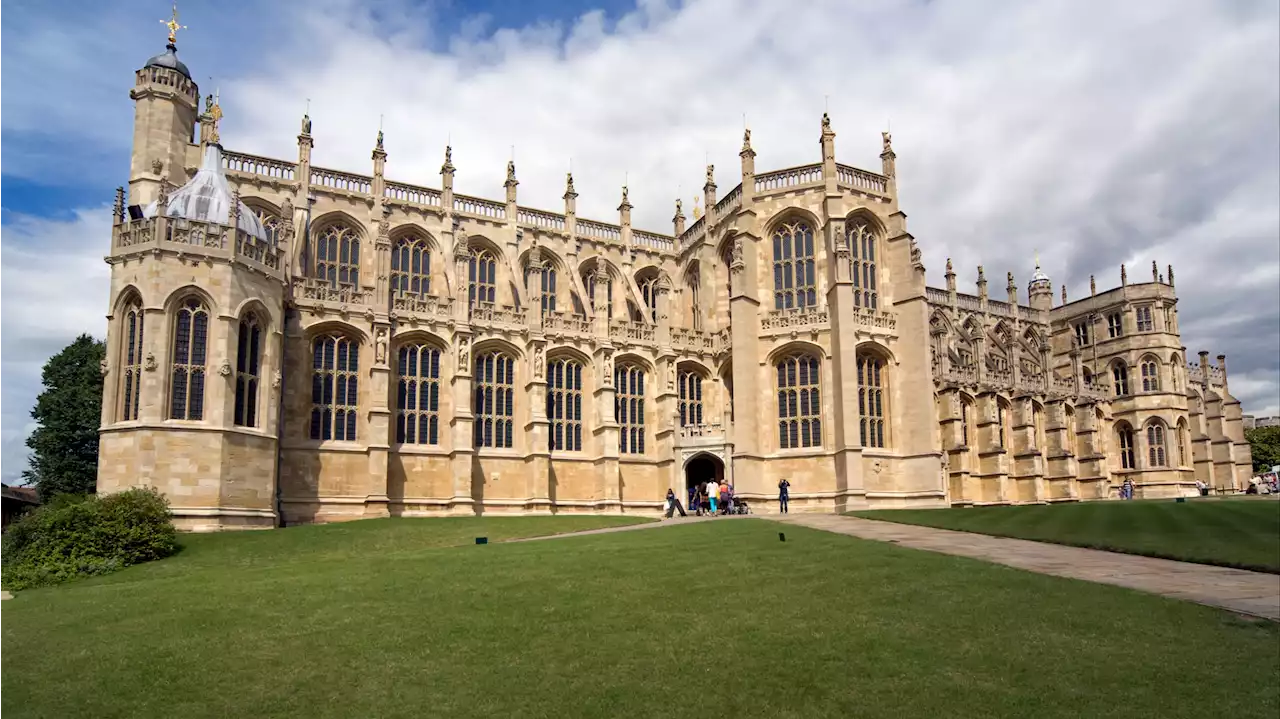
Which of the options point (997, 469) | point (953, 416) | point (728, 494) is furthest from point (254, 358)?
point (997, 469)

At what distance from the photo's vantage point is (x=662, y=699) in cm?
1195

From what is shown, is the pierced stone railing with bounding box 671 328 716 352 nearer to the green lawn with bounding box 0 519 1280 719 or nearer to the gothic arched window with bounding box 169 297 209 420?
the gothic arched window with bounding box 169 297 209 420

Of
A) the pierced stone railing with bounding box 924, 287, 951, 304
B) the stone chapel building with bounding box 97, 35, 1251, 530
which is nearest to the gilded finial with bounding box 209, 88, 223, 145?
the stone chapel building with bounding box 97, 35, 1251, 530

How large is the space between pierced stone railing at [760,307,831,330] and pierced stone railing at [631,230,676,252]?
10659 mm

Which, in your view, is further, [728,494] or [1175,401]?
[1175,401]

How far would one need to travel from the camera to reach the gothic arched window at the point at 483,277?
48.0m

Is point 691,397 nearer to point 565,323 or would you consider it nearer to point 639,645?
point 565,323

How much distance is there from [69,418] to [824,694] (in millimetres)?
44073

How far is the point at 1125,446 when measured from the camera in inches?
2608

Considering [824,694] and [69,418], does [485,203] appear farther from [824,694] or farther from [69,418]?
[824,694]

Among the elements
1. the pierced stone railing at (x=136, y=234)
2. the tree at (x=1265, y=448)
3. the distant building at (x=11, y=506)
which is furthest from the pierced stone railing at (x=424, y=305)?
the tree at (x=1265, y=448)

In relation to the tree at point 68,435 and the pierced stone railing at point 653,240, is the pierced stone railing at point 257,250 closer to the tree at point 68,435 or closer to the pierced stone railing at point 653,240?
the tree at point 68,435

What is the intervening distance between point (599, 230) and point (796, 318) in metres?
13.0

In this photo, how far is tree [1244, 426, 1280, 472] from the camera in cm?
8300
